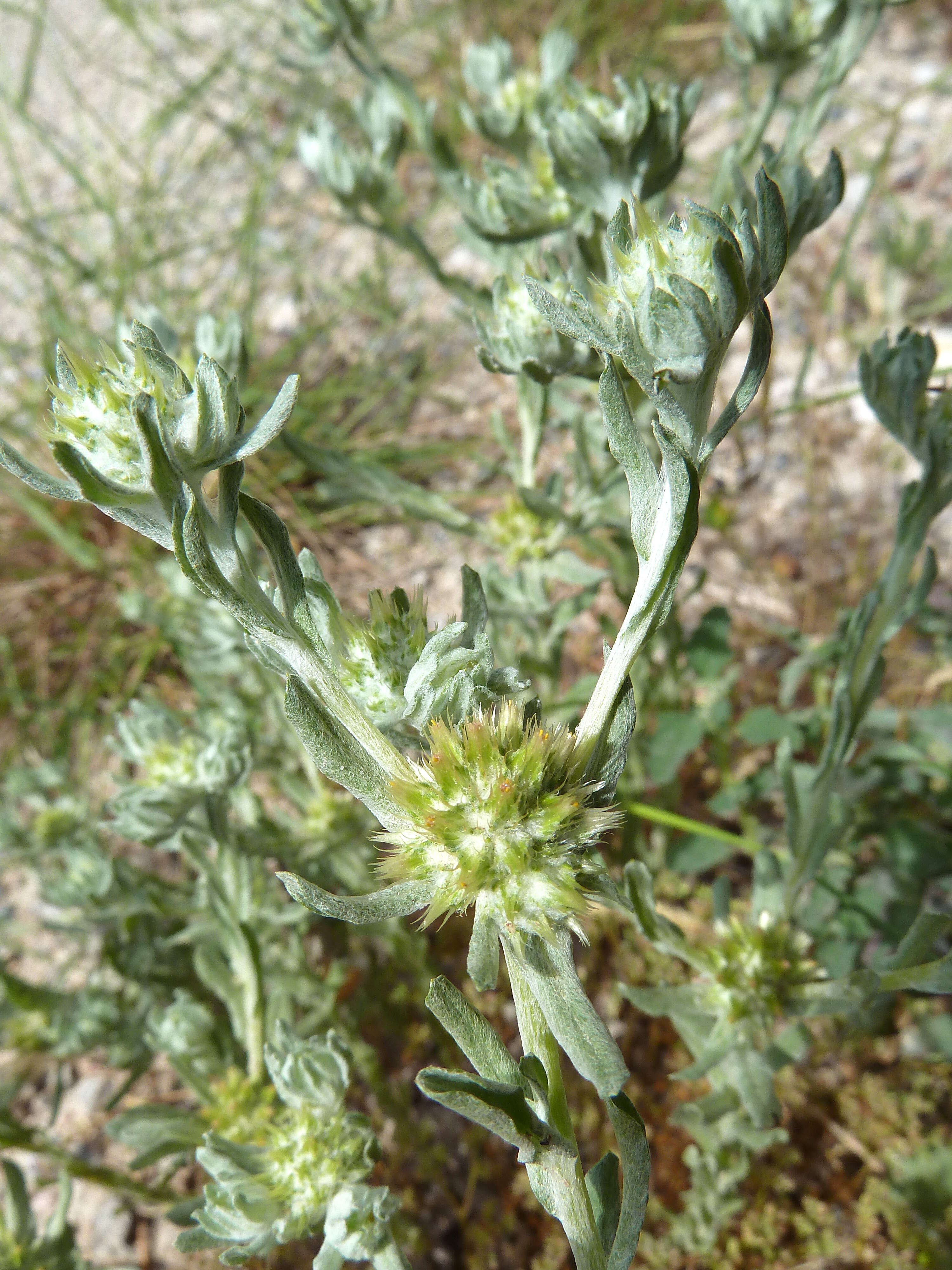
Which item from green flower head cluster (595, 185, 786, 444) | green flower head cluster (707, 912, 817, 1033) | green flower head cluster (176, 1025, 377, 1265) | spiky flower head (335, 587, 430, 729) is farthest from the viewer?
green flower head cluster (707, 912, 817, 1033)

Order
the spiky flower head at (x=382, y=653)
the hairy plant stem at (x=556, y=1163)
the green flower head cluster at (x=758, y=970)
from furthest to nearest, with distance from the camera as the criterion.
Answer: the green flower head cluster at (x=758, y=970) < the spiky flower head at (x=382, y=653) < the hairy plant stem at (x=556, y=1163)

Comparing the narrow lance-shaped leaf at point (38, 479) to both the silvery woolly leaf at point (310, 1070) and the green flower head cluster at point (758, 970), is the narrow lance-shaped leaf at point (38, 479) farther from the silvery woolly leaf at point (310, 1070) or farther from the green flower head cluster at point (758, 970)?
the green flower head cluster at point (758, 970)

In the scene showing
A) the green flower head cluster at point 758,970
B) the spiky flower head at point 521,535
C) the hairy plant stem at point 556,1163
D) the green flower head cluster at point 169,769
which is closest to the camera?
the hairy plant stem at point 556,1163

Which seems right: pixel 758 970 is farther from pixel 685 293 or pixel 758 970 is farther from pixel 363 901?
pixel 685 293

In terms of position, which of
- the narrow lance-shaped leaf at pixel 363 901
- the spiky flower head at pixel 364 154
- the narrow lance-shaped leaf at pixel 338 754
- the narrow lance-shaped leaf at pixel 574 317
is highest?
the spiky flower head at pixel 364 154

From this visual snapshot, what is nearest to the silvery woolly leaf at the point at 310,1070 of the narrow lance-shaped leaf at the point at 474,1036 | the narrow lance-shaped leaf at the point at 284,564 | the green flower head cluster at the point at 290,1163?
the green flower head cluster at the point at 290,1163

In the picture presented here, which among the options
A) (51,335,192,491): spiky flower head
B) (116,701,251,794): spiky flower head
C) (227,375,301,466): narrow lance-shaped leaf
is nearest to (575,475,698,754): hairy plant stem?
(227,375,301,466): narrow lance-shaped leaf

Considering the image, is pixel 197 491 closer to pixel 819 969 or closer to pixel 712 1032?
pixel 712 1032

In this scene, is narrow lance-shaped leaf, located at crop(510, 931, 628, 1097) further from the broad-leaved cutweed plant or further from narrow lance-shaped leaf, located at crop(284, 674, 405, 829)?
narrow lance-shaped leaf, located at crop(284, 674, 405, 829)

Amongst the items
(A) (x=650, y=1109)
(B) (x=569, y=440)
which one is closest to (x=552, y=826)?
(A) (x=650, y=1109)
